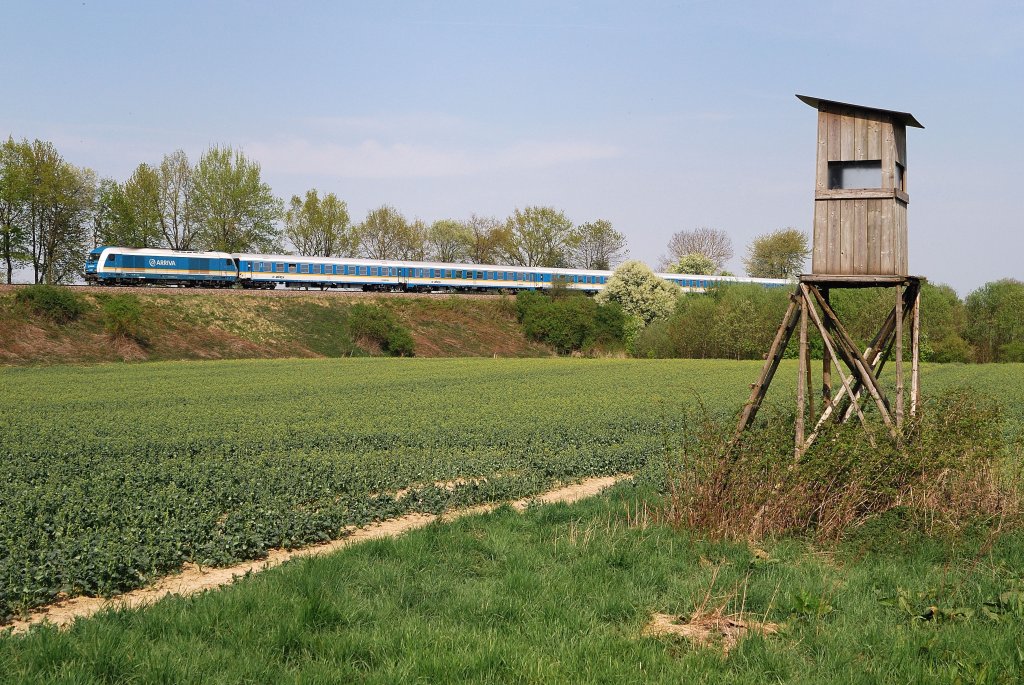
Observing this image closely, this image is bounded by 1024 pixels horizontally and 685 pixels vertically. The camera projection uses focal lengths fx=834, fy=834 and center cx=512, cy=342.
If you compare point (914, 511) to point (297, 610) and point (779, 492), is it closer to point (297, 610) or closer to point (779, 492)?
point (779, 492)

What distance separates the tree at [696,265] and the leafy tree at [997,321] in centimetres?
5739

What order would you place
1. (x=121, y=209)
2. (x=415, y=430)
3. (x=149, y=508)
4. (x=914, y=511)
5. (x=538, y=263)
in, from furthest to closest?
(x=538, y=263) → (x=121, y=209) → (x=415, y=430) → (x=149, y=508) → (x=914, y=511)

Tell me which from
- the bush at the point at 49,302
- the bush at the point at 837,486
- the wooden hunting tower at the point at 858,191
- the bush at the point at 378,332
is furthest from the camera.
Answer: the bush at the point at 378,332

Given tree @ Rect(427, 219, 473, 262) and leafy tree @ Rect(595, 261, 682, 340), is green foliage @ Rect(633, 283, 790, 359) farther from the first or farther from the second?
tree @ Rect(427, 219, 473, 262)

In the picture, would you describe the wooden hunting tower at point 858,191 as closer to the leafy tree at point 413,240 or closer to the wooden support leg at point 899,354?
the wooden support leg at point 899,354

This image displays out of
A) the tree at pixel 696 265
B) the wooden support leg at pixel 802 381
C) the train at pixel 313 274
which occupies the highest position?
the tree at pixel 696 265

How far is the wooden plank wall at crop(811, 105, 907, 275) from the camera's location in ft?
41.7

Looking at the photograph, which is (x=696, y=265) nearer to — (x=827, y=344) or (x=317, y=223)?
(x=317, y=223)

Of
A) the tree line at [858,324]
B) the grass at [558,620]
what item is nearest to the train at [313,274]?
the tree line at [858,324]

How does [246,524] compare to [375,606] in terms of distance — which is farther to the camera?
[246,524]

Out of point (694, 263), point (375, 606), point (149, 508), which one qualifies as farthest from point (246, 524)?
point (694, 263)

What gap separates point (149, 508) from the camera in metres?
12.5

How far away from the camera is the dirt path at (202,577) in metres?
8.38

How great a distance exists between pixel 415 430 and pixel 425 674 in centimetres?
1649
